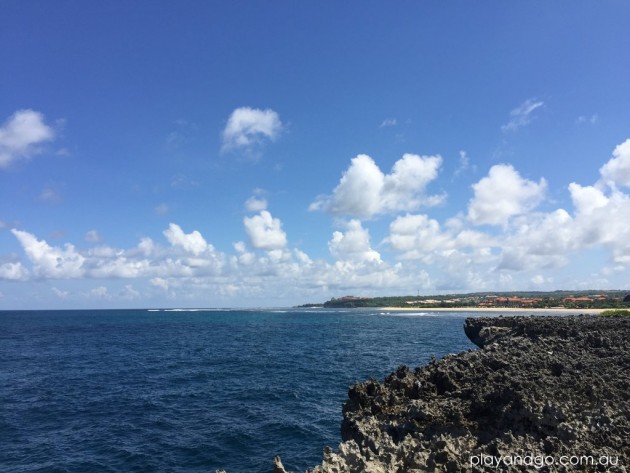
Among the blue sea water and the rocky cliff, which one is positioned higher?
the rocky cliff

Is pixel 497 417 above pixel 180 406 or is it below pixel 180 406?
above

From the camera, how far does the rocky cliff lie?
11797mm

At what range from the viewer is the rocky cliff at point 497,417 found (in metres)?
11.8

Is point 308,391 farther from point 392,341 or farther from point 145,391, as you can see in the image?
point 392,341

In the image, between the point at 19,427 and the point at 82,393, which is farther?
the point at 82,393

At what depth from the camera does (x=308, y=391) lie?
39.5m

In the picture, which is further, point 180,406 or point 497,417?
point 180,406

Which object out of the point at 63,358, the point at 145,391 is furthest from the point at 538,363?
the point at 63,358

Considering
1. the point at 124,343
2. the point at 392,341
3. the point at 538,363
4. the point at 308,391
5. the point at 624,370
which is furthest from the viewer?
the point at 124,343

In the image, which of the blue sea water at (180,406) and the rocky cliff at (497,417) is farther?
the blue sea water at (180,406)

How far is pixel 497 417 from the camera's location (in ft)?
54.5

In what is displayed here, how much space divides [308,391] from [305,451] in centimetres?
1420

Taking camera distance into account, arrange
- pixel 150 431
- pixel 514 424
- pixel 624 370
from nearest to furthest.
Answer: pixel 514 424
pixel 624 370
pixel 150 431

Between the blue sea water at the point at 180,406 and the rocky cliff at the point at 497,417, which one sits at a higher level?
the rocky cliff at the point at 497,417
